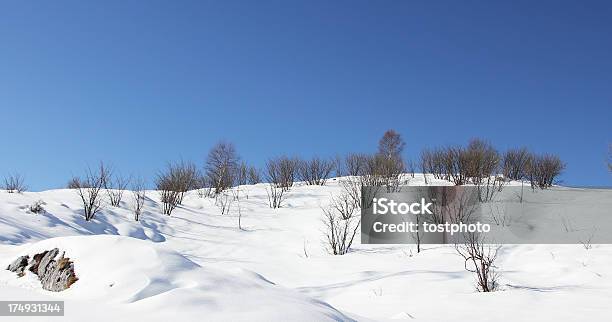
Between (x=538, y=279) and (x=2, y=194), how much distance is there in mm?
11453

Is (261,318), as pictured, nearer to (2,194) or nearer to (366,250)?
(366,250)

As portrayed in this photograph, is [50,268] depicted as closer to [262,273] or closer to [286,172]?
[262,273]

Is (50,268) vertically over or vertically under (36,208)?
under

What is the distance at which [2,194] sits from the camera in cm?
1046

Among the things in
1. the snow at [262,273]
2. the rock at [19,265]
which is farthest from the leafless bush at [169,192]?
the rock at [19,265]

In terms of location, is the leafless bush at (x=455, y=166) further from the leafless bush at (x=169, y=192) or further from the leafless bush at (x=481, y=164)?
the leafless bush at (x=169, y=192)

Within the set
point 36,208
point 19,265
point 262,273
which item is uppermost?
point 36,208

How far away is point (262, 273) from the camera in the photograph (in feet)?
25.6

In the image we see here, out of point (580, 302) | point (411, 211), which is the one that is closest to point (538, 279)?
point (580, 302)

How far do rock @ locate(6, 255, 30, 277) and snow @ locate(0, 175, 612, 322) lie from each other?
0.20ft

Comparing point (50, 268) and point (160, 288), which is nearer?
point (160, 288)

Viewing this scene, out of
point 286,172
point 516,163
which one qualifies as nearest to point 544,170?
point 516,163

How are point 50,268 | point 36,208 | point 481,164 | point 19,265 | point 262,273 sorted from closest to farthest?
point 50,268 < point 19,265 < point 262,273 < point 36,208 < point 481,164

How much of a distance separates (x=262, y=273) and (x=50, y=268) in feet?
14.7
